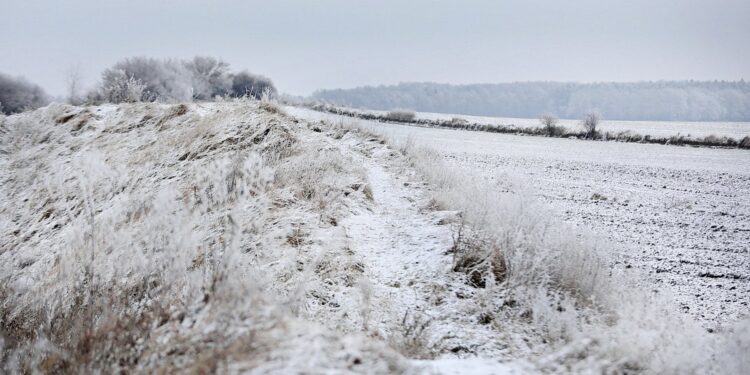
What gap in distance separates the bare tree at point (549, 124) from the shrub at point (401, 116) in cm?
1442

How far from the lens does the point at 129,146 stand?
392 inches

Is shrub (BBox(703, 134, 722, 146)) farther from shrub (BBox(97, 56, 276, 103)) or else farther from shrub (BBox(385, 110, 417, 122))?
shrub (BBox(97, 56, 276, 103))

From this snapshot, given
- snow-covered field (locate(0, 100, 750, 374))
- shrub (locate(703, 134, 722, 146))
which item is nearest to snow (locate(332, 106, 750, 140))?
shrub (locate(703, 134, 722, 146))

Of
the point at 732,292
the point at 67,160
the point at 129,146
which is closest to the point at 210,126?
the point at 129,146

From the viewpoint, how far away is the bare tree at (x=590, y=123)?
35.2 meters

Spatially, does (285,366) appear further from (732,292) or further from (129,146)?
(129,146)

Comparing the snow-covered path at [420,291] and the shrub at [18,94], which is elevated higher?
the shrub at [18,94]

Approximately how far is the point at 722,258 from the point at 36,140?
18.1 meters

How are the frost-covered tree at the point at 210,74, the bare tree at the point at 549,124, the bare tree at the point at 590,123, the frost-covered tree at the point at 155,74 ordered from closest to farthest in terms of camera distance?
the bare tree at the point at 590,123 < the bare tree at the point at 549,124 < the frost-covered tree at the point at 155,74 < the frost-covered tree at the point at 210,74

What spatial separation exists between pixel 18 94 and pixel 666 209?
62.5 m

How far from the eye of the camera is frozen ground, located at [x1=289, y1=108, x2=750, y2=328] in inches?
222

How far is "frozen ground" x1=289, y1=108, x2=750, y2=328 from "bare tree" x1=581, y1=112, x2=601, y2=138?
12.0m

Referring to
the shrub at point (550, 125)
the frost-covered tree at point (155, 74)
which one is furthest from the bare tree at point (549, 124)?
the frost-covered tree at point (155, 74)

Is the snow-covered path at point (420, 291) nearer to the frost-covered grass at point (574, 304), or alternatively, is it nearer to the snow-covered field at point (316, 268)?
the snow-covered field at point (316, 268)
